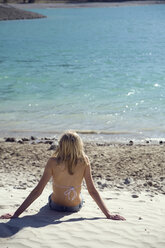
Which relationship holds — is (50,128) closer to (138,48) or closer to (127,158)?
(127,158)

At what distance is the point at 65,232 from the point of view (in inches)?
175

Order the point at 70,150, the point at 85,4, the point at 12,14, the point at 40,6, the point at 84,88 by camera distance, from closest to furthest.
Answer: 1. the point at 70,150
2. the point at 84,88
3. the point at 12,14
4. the point at 40,6
5. the point at 85,4

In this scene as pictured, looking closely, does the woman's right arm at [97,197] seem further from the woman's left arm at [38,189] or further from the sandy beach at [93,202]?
the woman's left arm at [38,189]

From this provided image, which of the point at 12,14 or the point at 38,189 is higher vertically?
the point at 12,14

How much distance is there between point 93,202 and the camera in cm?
565

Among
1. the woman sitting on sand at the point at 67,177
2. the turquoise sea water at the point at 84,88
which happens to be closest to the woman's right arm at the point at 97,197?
the woman sitting on sand at the point at 67,177

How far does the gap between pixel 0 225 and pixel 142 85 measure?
13.0 metres

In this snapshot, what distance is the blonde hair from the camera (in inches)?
180

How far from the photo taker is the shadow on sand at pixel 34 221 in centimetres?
445

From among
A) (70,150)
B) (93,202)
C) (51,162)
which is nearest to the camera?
(70,150)

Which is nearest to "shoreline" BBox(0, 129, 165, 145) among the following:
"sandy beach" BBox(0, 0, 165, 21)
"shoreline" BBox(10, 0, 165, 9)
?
"sandy beach" BBox(0, 0, 165, 21)

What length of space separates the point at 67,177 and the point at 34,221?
2.07 feet

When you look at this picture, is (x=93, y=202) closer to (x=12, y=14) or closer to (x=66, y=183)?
(x=66, y=183)

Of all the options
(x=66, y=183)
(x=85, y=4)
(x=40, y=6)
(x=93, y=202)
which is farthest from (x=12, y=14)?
(x=66, y=183)
